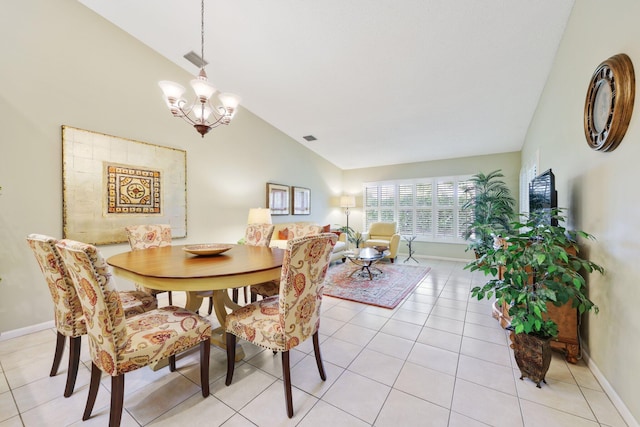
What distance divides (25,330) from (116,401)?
7.02ft

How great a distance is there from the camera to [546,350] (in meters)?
1.61

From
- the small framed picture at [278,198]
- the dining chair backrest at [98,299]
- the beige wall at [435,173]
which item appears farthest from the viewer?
the beige wall at [435,173]

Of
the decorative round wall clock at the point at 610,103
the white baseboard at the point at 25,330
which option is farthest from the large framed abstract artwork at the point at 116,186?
the decorative round wall clock at the point at 610,103

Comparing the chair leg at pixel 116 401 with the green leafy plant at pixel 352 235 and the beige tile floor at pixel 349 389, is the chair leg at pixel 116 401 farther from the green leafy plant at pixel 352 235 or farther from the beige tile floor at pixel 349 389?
the green leafy plant at pixel 352 235

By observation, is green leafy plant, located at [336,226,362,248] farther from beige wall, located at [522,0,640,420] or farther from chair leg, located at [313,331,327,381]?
chair leg, located at [313,331,327,381]

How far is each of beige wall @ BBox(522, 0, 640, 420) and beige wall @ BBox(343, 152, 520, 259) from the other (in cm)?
318

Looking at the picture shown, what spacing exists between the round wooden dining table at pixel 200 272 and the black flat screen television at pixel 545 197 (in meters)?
1.95

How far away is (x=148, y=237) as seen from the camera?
2650 mm

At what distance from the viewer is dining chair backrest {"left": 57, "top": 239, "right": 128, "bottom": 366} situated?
44.1 inches

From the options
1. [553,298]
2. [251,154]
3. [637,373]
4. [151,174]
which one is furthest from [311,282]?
[251,154]

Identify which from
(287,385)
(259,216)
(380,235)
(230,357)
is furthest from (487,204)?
(230,357)

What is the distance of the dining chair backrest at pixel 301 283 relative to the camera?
136 centimetres

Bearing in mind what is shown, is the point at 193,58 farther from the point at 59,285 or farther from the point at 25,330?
the point at 25,330

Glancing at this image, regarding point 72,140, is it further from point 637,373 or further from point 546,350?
point 637,373
